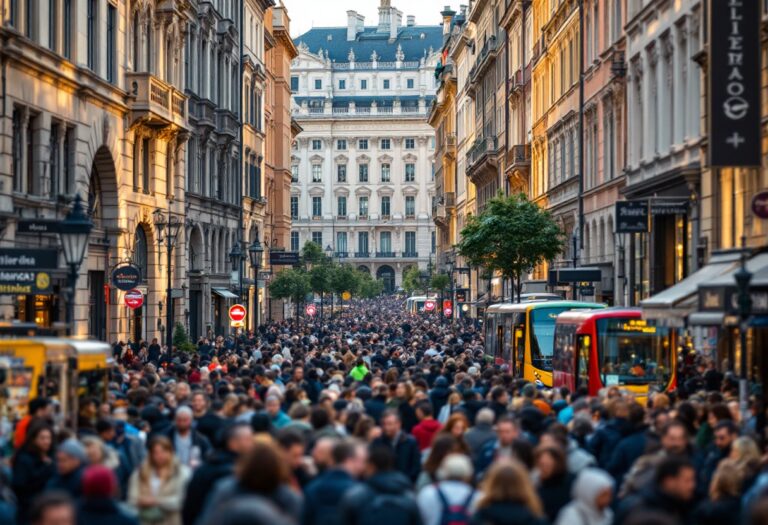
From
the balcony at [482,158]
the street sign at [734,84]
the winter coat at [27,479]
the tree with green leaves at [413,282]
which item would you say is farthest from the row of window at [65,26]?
the tree with green leaves at [413,282]

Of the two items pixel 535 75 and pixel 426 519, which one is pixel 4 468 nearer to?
pixel 426 519

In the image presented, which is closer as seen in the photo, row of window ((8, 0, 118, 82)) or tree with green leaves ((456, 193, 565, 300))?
row of window ((8, 0, 118, 82))

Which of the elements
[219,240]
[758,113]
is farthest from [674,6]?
[219,240]

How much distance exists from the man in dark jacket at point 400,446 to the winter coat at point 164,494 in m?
3.10

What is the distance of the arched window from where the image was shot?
47.8 meters

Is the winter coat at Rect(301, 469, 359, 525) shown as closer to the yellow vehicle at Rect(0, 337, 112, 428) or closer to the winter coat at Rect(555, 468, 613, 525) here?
the winter coat at Rect(555, 468, 613, 525)

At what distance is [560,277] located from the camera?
153 ft

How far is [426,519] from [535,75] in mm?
62745

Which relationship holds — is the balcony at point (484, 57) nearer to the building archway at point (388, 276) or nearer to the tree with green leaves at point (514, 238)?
the tree with green leaves at point (514, 238)

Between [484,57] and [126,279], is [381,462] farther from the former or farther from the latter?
[484,57]

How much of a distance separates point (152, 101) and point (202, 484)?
35.4 meters

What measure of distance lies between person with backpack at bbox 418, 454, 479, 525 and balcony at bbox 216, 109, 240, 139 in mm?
52664

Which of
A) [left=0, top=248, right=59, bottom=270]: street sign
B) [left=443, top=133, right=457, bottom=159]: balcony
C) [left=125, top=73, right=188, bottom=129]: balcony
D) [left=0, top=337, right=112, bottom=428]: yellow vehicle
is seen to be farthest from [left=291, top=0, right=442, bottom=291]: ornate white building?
[left=0, top=337, right=112, bottom=428]: yellow vehicle

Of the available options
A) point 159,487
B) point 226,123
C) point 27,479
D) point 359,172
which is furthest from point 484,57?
point 359,172
